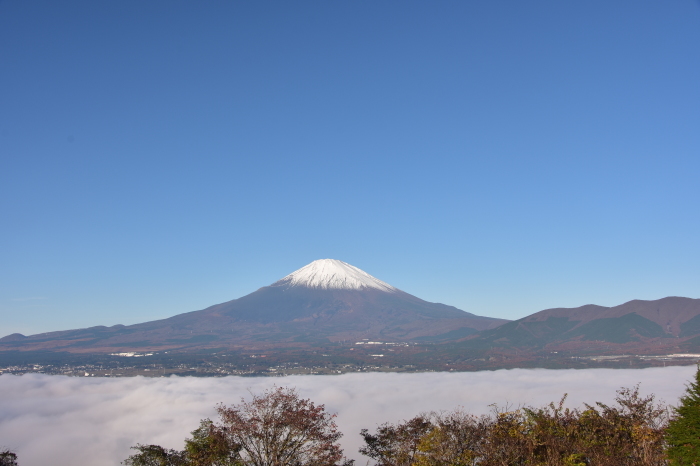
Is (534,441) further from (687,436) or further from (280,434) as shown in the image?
(280,434)

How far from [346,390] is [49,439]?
63.4m

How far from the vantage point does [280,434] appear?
25859 mm

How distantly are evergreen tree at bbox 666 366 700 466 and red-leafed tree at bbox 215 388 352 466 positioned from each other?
49.3 feet

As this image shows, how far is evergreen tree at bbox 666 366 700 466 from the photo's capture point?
22.5m

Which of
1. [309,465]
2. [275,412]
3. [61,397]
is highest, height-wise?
[275,412]

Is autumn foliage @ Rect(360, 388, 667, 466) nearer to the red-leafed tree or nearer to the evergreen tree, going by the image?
the evergreen tree

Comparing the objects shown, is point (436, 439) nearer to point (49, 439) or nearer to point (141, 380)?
point (49, 439)

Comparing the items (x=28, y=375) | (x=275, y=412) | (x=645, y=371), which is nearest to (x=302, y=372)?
(x=28, y=375)

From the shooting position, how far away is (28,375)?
180 metres

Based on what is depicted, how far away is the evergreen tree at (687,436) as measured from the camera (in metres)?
22.5

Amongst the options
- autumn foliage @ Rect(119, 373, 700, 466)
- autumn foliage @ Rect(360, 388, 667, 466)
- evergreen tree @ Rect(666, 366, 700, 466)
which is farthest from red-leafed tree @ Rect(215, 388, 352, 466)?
evergreen tree @ Rect(666, 366, 700, 466)

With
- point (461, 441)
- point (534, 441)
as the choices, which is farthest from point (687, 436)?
point (461, 441)

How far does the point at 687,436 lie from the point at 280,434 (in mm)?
18283

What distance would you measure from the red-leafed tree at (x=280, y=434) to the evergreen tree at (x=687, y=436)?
591 inches
